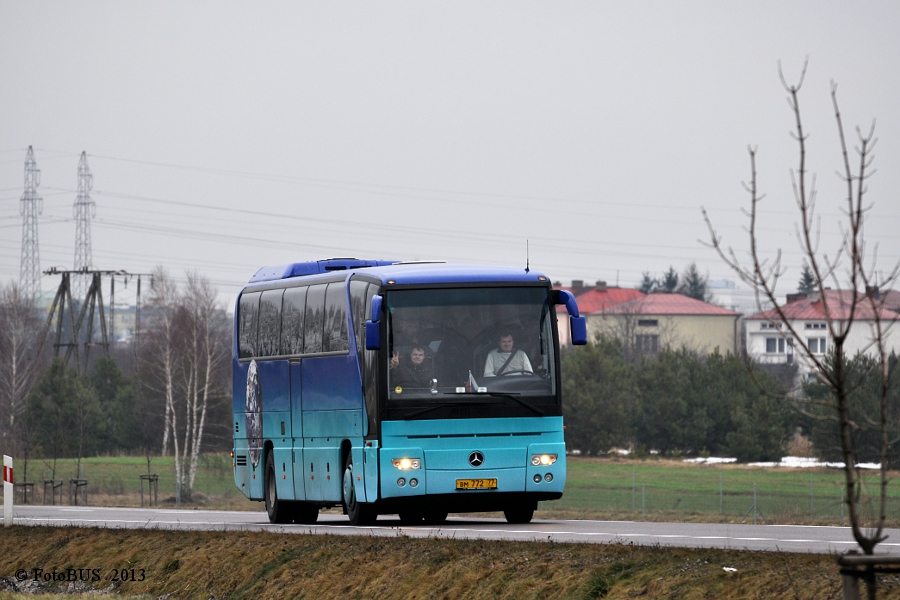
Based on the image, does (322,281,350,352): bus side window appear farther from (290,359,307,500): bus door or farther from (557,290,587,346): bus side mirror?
(557,290,587,346): bus side mirror

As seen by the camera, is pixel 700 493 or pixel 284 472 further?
pixel 700 493

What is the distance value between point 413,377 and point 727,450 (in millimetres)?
70880

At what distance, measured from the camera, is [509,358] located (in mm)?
21062

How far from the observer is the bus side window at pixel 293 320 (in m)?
23.9

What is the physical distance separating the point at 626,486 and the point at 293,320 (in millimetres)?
48254

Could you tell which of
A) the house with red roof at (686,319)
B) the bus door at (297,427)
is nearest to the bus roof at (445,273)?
the bus door at (297,427)

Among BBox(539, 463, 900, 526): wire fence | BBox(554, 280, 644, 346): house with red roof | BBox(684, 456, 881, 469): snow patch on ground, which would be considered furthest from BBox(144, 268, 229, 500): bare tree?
BBox(554, 280, 644, 346): house with red roof

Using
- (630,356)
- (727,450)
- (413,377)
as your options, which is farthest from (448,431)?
(630,356)

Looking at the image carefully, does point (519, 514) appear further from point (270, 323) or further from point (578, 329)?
point (270, 323)

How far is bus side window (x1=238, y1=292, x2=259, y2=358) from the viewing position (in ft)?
86.2

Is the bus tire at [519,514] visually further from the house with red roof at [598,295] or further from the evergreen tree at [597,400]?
the house with red roof at [598,295]

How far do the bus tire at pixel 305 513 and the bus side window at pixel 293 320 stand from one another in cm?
251

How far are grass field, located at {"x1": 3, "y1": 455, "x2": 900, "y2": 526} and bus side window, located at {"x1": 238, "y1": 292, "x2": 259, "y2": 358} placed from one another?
876 inches

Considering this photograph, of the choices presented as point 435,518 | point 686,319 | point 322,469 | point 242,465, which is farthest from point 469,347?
point 686,319
